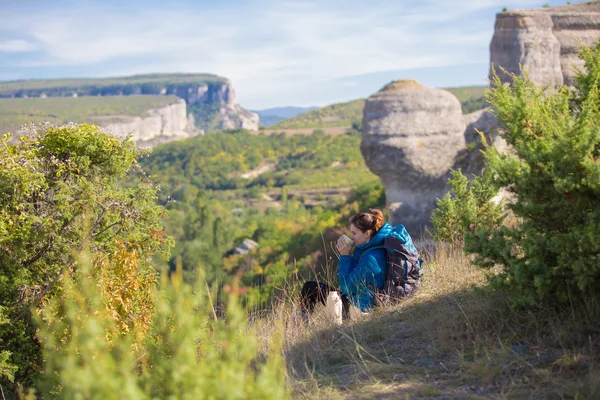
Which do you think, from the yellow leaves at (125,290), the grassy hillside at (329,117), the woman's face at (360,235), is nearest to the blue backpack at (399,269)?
the woman's face at (360,235)

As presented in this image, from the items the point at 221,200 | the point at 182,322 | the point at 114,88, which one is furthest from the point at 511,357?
the point at 114,88

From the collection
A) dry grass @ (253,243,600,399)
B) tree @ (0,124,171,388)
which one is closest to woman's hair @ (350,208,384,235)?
dry grass @ (253,243,600,399)

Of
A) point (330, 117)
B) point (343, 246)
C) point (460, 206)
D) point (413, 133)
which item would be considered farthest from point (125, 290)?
point (330, 117)

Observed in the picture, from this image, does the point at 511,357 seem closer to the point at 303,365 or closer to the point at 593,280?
the point at 593,280

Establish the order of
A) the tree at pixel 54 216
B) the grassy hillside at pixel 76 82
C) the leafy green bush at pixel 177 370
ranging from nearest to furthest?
the leafy green bush at pixel 177 370
the tree at pixel 54 216
the grassy hillside at pixel 76 82

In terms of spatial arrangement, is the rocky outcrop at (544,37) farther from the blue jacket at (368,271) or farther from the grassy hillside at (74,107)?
the grassy hillside at (74,107)

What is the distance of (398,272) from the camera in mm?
5164

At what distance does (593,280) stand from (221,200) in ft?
234

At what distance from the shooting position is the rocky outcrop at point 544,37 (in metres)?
13.7

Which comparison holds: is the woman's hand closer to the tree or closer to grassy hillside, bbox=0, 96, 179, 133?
the tree

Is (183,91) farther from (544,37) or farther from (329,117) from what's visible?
(544,37)

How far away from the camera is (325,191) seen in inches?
2680

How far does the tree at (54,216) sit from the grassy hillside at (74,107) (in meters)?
58.6

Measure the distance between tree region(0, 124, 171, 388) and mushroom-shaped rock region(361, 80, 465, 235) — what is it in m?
7.53
